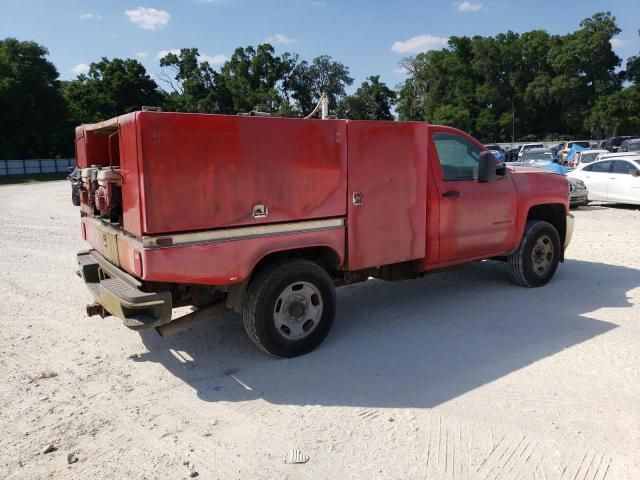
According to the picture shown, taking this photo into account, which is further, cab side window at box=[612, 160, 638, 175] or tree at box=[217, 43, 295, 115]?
tree at box=[217, 43, 295, 115]

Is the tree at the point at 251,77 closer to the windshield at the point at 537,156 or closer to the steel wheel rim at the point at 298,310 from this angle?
the windshield at the point at 537,156

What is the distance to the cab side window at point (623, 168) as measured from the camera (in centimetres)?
1493

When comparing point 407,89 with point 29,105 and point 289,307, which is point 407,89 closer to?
point 29,105

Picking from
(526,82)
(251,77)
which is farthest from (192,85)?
(526,82)

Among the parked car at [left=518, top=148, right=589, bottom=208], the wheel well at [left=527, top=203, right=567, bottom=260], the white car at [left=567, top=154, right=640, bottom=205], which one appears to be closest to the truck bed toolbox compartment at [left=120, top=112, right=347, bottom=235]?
the wheel well at [left=527, top=203, right=567, bottom=260]

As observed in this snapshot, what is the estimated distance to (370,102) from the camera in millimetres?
69438

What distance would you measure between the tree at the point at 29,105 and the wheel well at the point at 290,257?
167 feet

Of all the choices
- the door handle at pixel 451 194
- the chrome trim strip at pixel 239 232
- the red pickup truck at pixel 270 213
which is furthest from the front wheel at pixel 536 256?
the chrome trim strip at pixel 239 232

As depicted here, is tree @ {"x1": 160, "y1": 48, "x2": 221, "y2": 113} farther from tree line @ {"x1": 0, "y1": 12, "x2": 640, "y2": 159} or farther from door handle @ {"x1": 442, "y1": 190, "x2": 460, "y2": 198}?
door handle @ {"x1": 442, "y1": 190, "x2": 460, "y2": 198}

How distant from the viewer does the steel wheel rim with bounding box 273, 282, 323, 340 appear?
4.74m

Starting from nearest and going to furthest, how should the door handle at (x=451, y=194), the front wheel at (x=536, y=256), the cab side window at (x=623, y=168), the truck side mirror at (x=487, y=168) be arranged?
the door handle at (x=451, y=194)
the truck side mirror at (x=487, y=168)
the front wheel at (x=536, y=256)
the cab side window at (x=623, y=168)

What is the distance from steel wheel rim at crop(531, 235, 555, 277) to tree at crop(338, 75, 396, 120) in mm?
59012

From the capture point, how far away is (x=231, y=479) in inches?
124

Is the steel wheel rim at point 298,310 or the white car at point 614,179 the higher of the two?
the white car at point 614,179
